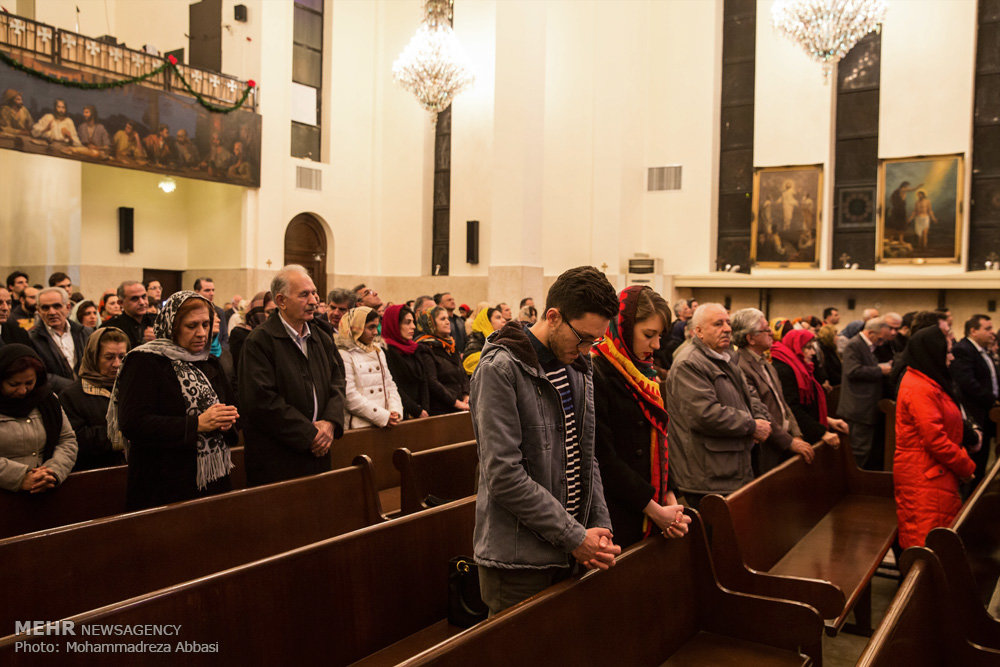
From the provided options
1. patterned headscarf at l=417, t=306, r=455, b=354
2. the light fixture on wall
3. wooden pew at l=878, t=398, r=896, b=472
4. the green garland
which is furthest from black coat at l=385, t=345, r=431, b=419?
the light fixture on wall

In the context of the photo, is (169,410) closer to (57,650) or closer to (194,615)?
(194,615)

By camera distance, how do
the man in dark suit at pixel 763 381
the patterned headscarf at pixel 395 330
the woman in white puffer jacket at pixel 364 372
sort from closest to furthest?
the man in dark suit at pixel 763 381, the woman in white puffer jacket at pixel 364 372, the patterned headscarf at pixel 395 330

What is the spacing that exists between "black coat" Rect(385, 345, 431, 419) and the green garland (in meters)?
8.91

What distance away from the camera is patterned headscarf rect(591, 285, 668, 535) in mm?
2703

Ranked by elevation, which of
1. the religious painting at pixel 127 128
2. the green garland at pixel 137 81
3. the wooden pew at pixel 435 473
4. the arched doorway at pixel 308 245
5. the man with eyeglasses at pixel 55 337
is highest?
the green garland at pixel 137 81

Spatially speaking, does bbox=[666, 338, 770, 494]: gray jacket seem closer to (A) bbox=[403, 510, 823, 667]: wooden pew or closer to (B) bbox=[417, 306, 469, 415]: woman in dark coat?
(A) bbox=[403, 510, 823, 667]: wooden pew

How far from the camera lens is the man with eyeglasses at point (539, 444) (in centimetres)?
209

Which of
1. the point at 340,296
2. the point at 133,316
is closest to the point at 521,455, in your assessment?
the point at 133,316

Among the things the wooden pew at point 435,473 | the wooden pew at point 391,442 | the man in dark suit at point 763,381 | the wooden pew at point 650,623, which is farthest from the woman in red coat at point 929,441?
the wooden pew at point 391,442

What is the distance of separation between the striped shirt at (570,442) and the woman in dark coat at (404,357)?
3.20m

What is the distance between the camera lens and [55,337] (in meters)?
5.74

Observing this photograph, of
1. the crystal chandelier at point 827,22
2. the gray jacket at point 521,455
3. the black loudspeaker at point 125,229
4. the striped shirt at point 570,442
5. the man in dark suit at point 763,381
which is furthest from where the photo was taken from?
the black loudspeaker at point 125,229

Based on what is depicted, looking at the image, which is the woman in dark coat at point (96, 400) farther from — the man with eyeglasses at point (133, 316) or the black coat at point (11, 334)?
the black coat at point (11, 334)

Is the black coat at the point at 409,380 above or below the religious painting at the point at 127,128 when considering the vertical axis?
below
